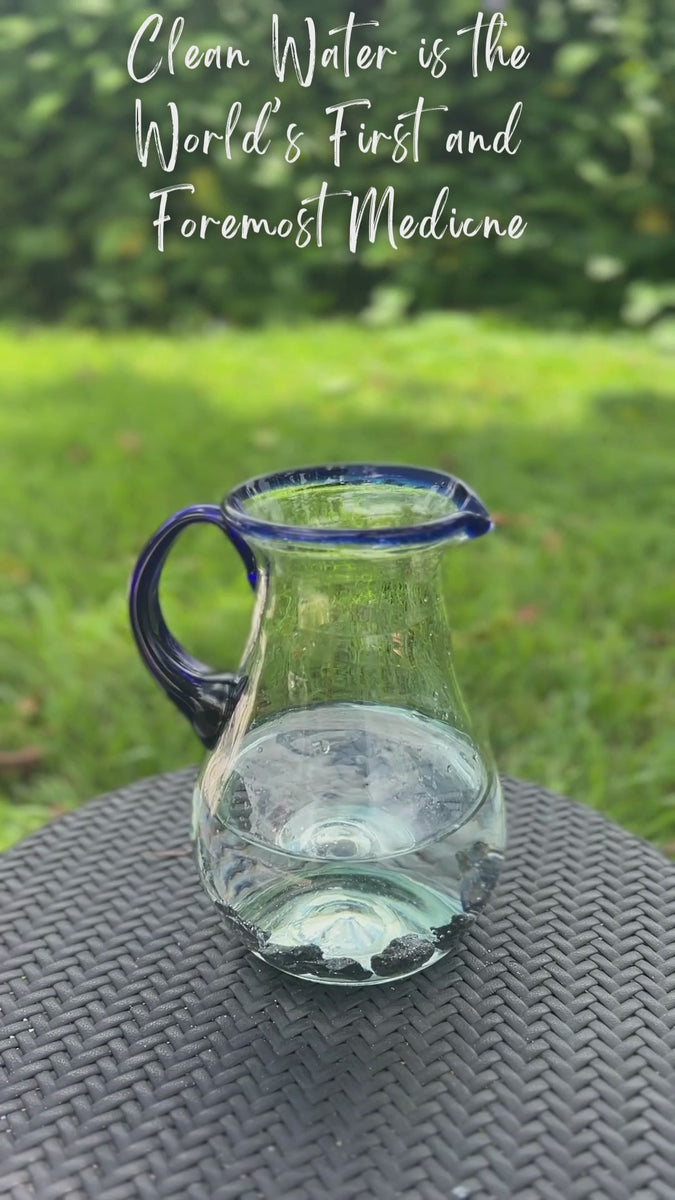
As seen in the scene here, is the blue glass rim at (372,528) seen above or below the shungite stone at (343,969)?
above

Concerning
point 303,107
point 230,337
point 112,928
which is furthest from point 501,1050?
point 303,107

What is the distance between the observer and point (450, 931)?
91 cm

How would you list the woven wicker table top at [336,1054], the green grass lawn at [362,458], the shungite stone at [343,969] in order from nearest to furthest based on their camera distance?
the woven wicker table top at [336,1054]
the shungite stone at [343,969]
the green grass lawn at [362,458]

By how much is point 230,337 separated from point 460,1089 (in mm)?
3560

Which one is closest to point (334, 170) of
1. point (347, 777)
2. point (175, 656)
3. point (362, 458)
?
point (362, 458)

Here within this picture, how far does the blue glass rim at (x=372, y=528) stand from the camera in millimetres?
792

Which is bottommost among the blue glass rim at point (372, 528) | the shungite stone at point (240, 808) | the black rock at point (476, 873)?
the black rock at point (476, 873)

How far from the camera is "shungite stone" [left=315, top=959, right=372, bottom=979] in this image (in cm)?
88

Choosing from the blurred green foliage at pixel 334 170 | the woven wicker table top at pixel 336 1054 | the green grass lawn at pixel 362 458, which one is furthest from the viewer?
the blurred green foliage at pixel 334 170

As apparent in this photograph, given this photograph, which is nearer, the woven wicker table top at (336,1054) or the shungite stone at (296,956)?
the woven wicker table top at (336,1054)

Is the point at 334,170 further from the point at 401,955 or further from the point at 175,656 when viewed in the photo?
the point at 401,955

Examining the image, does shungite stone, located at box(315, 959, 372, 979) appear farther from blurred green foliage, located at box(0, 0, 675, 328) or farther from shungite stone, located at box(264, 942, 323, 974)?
blurred green foliage, located at box(0, 0, 675, 328)

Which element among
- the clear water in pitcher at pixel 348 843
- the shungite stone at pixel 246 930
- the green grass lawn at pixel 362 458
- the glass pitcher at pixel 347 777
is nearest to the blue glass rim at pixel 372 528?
the glass pitcher at pixel 347 777

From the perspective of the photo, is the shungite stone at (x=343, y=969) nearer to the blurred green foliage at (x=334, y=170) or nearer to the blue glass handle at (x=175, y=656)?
the blue glass handle at (x=175, y=656)
